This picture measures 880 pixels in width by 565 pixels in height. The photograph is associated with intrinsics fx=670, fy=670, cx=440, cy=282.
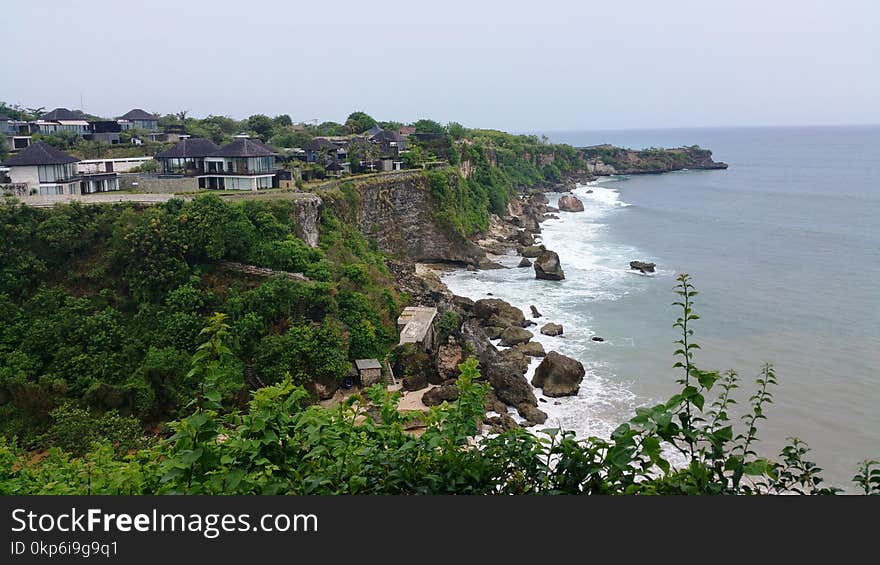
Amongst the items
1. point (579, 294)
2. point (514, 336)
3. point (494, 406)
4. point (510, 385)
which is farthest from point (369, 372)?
point (579, 294)

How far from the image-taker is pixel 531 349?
2636 cm

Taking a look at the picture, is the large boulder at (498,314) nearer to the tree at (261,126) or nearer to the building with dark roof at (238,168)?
the building with dark roof at (238,168)

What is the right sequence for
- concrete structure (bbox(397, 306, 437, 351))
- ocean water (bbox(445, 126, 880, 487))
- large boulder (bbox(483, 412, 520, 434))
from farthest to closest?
1. concrete structure (bbox(397, 306, 437, 351))
2. ocean water (bbox(445, 126, 880, 487))
3. large boulder (bbox(483, 412, 520, 434))

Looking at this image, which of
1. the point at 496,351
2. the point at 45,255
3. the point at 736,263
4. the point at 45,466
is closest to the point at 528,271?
the point at 736,263

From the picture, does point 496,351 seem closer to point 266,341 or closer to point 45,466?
point 266,341

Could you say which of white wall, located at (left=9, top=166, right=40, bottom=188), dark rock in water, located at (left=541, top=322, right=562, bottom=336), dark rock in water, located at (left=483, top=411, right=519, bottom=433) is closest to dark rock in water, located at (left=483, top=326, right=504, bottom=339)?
dark rock in water, located at (left=541, top=322, right=562, bottom=336)

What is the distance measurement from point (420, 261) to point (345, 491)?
1456 inches

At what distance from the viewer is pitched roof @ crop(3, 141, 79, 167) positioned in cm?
2895

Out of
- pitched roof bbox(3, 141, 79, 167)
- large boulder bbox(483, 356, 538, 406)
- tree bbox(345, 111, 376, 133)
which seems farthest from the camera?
tree bbox(345, 111, 376, 133)

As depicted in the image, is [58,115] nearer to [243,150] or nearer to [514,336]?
[243,150]

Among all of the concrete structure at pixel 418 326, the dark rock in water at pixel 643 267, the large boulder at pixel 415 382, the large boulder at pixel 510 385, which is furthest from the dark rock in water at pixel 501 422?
the dark rock in water at pixel 643 267

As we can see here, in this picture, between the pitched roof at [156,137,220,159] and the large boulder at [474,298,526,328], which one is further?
the pitched roof at [156,137,220,159]

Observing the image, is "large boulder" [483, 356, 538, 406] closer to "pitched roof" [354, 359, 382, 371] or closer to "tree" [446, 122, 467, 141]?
"pitched roof" [354, 359, 382, 371]

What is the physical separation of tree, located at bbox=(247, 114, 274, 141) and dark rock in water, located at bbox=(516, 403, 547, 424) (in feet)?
135
